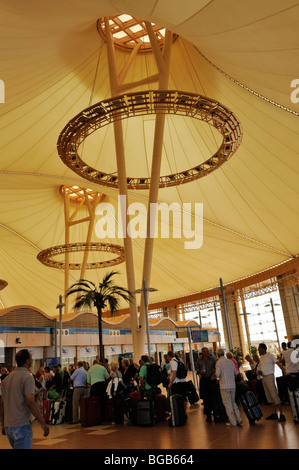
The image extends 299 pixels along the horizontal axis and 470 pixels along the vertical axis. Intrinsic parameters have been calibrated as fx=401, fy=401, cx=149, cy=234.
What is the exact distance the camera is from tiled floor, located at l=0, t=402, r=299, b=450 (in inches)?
276

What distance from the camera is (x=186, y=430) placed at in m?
8.53

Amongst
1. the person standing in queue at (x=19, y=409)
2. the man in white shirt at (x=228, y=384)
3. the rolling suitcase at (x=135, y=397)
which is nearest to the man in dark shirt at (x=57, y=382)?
the rolling suitcase at (x=135, y=397)

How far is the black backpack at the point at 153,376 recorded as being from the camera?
32.8ft

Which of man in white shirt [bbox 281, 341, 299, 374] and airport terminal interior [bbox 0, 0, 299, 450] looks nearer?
man in white shirt [bbox 281, 341, 299, 374]

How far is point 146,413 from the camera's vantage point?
9.50m

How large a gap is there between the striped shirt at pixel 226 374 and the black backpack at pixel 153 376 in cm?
190

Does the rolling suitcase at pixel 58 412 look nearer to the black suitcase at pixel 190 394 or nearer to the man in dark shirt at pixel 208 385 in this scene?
the black suitcase at pixel 190 394

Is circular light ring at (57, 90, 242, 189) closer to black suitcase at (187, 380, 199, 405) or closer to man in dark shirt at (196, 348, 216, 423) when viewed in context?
man in dark shirt at (196, 348, 216, 423)

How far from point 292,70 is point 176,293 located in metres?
35.6

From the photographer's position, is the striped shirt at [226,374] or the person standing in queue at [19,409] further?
the striped shirt at [226,374]

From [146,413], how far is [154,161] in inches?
484

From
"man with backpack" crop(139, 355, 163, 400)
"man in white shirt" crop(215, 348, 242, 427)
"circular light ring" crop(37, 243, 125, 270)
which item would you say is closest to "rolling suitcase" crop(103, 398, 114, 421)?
"man with backpack" crop(139, 355, 163, 400)

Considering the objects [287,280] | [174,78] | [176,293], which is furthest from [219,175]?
[176,293]

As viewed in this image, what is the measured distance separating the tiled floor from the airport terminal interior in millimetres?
56
